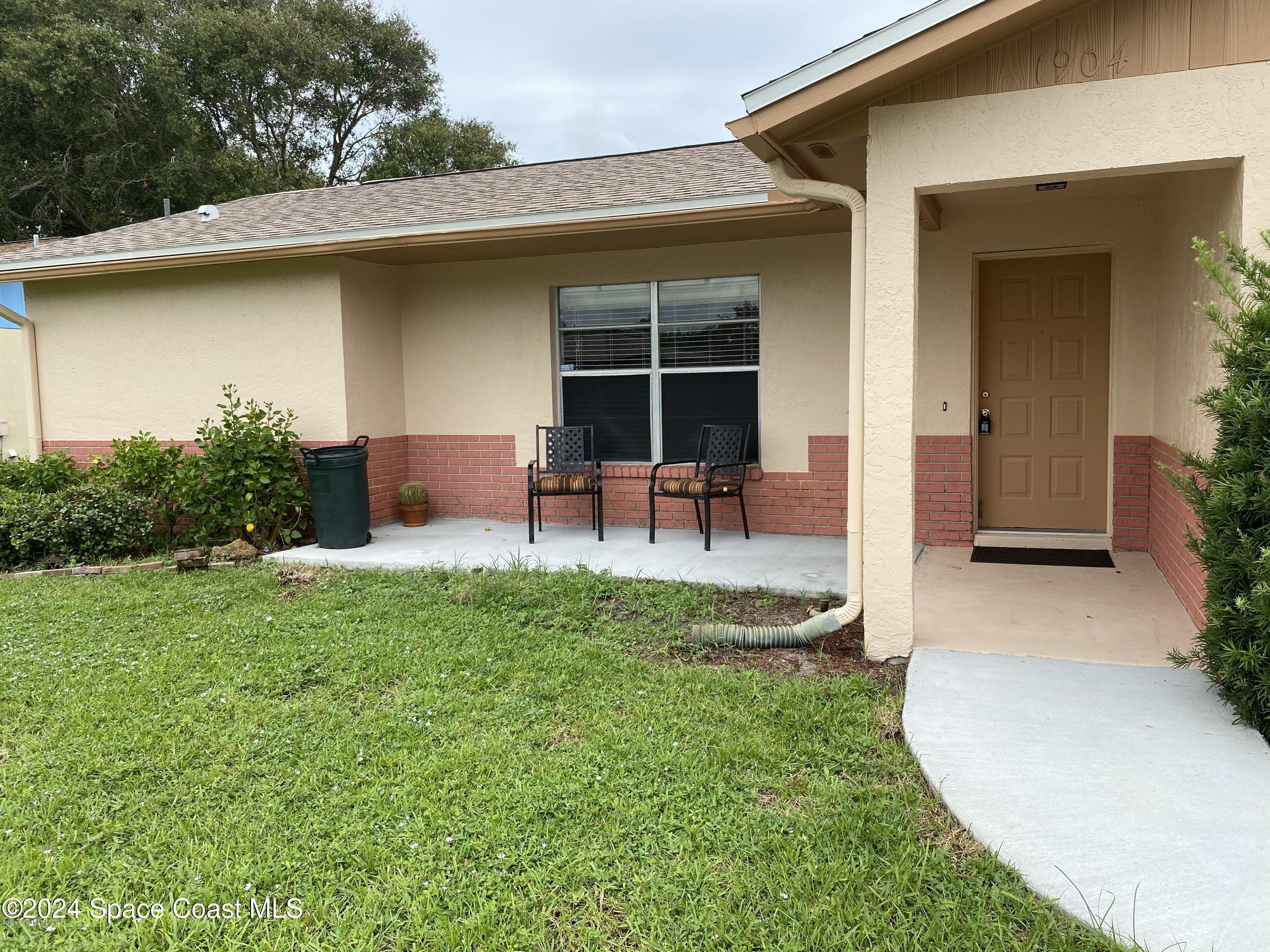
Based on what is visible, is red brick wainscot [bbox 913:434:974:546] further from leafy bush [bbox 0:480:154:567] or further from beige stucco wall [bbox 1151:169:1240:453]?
leafy bush [bbox 0:480:154:567]

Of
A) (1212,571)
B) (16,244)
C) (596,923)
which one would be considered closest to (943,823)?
(596,923)

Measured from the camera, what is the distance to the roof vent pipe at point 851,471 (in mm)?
4691

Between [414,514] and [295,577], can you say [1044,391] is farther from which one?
[295,577]

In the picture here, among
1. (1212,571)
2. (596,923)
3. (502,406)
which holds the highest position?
(502,406)

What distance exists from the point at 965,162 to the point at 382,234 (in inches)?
199

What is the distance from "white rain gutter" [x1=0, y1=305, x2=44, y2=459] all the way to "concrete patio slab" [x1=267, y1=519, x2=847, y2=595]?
385 centimetres

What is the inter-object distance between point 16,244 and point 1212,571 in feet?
63.6

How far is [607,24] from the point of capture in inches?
1384

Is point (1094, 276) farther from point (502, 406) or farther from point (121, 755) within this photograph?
point (121, 755)

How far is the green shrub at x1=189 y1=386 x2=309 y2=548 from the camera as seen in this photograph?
7633 millimetres

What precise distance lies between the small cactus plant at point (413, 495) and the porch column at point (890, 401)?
530cm

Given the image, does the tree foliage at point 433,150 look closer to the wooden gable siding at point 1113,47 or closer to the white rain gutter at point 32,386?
the white rain gutter at point 32,386

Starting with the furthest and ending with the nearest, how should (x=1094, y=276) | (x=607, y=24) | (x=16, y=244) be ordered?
1. (x=607, y=24)
2. (x=16, y=244)
3. (x=1094, y=276)

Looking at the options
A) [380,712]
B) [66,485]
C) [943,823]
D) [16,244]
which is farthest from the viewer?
[16,244]
